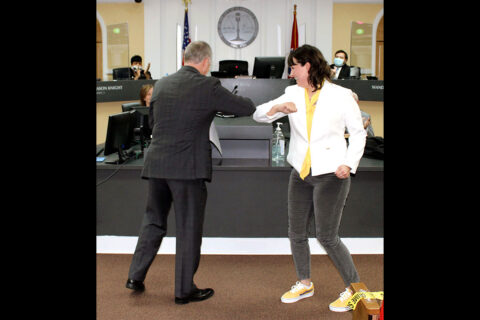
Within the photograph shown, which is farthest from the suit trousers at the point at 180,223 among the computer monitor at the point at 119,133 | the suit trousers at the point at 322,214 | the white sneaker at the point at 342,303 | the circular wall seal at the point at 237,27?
the circular wall seal at the point at 237,27

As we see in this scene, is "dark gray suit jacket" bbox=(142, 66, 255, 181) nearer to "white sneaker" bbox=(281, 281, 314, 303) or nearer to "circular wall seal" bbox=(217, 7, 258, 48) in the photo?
"white sneaker" bbox=(281, 281, 314, 303)

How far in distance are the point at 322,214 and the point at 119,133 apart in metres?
1.94

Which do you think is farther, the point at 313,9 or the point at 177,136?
the point at 313,9

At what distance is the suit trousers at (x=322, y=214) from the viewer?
8.27ft

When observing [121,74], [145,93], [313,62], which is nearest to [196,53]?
[313,62]

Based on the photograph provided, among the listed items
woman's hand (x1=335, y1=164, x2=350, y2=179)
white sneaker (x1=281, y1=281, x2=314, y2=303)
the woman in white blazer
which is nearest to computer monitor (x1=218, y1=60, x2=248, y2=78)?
the woman in white blazer

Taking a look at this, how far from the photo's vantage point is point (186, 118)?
2.61 meters

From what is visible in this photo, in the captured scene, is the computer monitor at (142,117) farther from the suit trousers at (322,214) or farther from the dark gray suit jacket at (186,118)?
the suit trousers at (322,214)

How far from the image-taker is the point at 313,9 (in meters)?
10.4

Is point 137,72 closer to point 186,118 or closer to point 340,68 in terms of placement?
point 340,68
